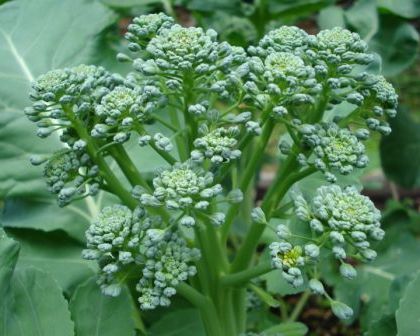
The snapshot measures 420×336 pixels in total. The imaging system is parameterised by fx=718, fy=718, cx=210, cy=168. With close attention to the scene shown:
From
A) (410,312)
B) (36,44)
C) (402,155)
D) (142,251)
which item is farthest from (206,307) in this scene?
(402,155)

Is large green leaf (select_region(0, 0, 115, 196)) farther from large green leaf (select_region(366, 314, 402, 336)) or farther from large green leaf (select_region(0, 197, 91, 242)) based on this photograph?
large green leaf (select_region(366, 314, 402, 336))

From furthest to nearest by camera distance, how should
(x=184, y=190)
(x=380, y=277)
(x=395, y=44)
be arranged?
(x=395, y=44)
(x=380, y=277)
(x=184, y=190)

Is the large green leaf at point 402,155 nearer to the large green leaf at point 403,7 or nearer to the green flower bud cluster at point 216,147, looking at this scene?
the large green leaf at point 403,7

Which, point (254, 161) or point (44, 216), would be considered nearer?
point (254, 161)

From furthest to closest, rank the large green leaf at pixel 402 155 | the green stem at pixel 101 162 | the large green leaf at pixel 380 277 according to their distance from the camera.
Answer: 1. the large green leaf at pixel 402 155
2. the large green leaf at pixel 380 277
3. the green stem at pixel 101 162

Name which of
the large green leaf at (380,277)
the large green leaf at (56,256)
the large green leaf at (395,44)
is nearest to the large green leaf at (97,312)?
the large green leaf at (56,256)

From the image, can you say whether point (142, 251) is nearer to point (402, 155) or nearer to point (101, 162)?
point (101, 162)

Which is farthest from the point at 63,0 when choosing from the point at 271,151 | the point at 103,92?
the point at 271,151
